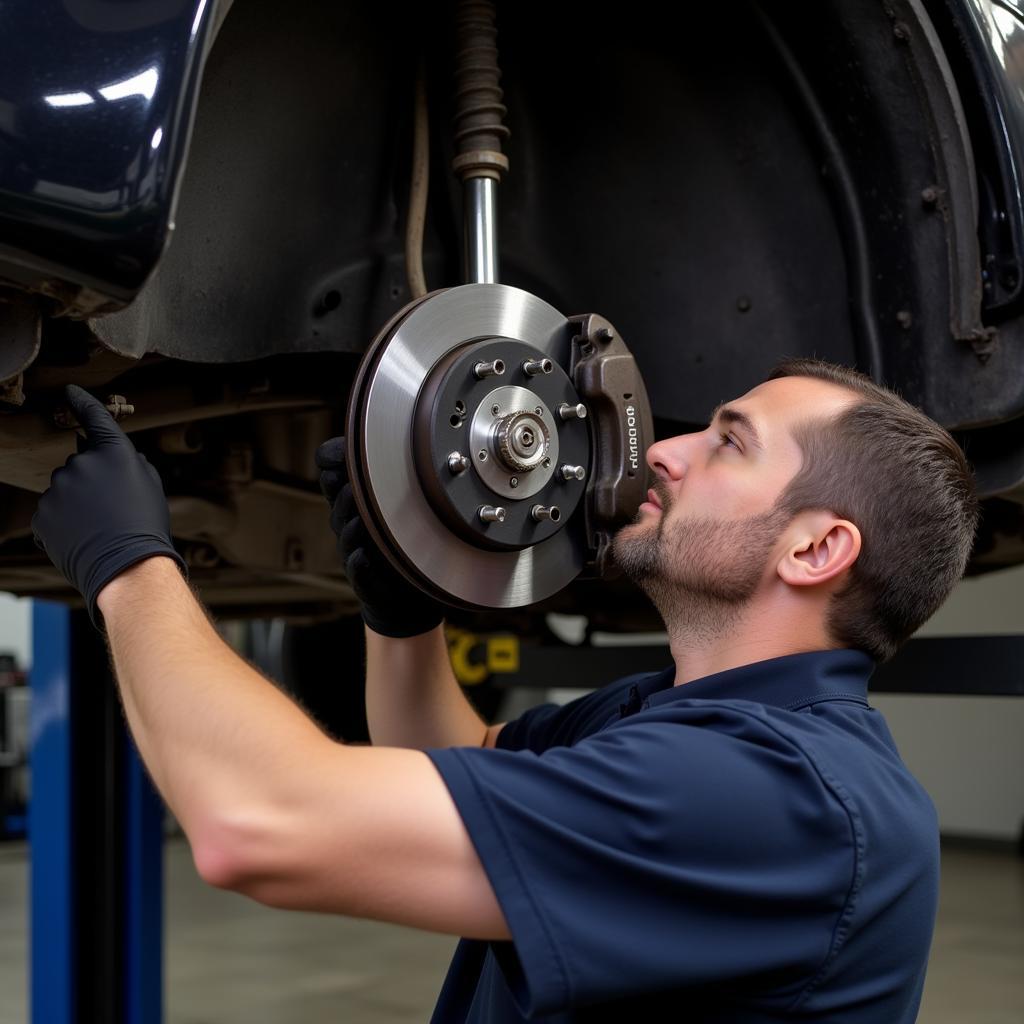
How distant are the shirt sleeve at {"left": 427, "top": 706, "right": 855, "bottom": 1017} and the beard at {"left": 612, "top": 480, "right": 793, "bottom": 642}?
0.66 ft

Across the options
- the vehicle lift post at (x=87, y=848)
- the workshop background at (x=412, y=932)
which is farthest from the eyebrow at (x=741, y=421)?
the vehicle lift post at (x=87, y=848)

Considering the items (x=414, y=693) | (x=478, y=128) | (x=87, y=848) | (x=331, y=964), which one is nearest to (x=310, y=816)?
(x=414, y=693)

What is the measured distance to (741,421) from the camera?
2.95 feet

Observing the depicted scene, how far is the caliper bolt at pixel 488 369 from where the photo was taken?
84 centimetres

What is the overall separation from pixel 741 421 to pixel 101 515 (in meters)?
0.44

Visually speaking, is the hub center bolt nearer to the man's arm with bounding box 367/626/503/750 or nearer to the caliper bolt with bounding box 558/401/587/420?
the caliper bolt with bounding box 558/401/587/420

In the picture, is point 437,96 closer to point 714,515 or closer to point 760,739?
point 714,515

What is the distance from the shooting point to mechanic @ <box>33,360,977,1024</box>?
603 millimetres

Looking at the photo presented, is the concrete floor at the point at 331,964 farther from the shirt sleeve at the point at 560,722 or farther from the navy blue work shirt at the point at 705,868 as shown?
the navy blue work shirt at the point at 705,868

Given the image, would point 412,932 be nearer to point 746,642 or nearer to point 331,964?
point 331,964

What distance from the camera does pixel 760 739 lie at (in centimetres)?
67

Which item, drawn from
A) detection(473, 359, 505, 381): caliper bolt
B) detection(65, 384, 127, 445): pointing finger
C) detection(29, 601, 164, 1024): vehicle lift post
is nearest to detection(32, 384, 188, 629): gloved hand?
detection(65, 384, 127, 445): pointing finger

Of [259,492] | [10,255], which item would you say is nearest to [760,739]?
[10,255]

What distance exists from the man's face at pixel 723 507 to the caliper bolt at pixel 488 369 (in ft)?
0.48
